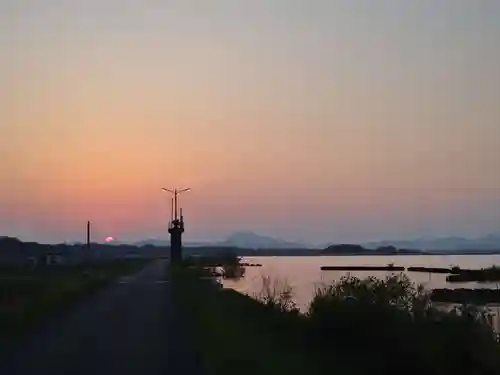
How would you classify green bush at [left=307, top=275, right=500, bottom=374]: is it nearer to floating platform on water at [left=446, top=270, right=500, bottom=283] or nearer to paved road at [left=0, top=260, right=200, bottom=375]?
paved road at [left=0, top=260, right=200, bottom=375]

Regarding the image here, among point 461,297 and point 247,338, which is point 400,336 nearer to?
point 247,338

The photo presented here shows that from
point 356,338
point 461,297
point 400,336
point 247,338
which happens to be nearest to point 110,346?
point 247,338

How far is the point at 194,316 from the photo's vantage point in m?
30.4

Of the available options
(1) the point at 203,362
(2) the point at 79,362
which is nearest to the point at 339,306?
(1) the point at 203,362

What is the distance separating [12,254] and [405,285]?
484ft

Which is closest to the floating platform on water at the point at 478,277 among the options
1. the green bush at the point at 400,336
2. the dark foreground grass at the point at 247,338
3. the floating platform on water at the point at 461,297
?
the floating platform on water at the point at 461,297

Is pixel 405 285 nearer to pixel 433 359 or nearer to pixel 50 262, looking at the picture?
pixel 433 359

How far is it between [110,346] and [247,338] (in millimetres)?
3585

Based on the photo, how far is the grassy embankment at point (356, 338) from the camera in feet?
57.8

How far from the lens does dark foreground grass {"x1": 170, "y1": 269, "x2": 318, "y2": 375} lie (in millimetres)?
16922

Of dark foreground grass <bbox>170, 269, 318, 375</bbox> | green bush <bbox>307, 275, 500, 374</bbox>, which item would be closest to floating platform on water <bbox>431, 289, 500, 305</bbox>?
green bush <bbox>307, 275, 500, 374</bbox>

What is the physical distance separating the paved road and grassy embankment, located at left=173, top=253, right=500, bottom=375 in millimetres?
834

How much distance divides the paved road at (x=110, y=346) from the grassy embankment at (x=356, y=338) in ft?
2.74

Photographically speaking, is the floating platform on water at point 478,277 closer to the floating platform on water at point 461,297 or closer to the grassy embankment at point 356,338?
the floating platform on water at point 461,297
